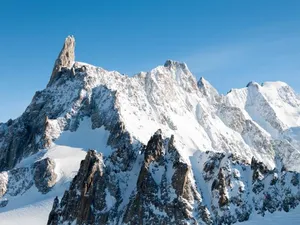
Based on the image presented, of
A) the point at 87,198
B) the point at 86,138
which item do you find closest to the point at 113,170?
the point at 87,198

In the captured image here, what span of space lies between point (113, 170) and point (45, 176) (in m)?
29.7

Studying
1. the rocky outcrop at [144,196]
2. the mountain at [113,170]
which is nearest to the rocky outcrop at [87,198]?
the rocky outcrop at [144,196]

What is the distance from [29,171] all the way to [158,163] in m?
49.1

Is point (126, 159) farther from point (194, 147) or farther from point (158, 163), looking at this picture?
point (194, 147)

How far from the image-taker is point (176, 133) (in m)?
184

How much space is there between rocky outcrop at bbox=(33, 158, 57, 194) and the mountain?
0.31 m

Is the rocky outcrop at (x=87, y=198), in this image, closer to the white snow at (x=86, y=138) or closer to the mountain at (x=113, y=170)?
the mountain at (x=113, y=170)

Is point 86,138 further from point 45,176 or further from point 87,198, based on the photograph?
point 87,198

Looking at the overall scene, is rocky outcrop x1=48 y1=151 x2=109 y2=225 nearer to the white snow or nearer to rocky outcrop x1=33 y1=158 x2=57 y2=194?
rocky outcrop x1=33 y1=158 x2=57 y2=194

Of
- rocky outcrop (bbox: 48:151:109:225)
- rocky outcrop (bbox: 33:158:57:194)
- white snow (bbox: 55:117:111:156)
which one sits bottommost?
rocky outcrop (bbox: 48:151:109:225)

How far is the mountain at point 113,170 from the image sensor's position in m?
110

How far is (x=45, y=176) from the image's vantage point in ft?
465

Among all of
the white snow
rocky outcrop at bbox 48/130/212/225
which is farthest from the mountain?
the white snow

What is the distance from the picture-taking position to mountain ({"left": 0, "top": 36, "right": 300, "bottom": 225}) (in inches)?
4345
